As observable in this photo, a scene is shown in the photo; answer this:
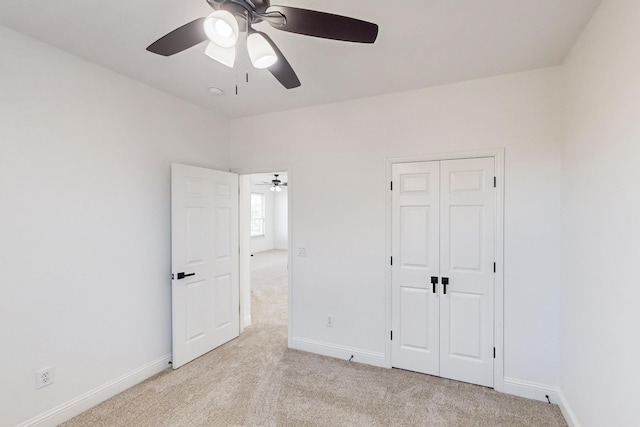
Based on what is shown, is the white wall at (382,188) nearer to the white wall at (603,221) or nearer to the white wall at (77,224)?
the white wall at (603,221)

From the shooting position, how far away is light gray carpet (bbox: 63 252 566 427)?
2.17 meters

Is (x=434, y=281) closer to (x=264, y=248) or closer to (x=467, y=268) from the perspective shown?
(x=467, y=268)

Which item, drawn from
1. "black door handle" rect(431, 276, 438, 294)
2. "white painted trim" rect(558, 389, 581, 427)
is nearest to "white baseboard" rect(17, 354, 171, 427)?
"black door handle" rect(431, 276, 438, 294)

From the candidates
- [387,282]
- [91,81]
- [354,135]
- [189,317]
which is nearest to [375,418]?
[387,282]

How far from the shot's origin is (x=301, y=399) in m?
2.42

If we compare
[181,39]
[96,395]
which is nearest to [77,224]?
[96,395]

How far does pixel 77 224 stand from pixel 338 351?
103 inches

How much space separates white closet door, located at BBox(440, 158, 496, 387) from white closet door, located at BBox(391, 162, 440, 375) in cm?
8

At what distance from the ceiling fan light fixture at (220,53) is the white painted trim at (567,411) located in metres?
3.11

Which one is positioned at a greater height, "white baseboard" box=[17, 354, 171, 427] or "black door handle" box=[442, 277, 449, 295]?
"black door handle" box=[442, 277, 449, 295]

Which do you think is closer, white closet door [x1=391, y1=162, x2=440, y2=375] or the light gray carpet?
the light gray carpet

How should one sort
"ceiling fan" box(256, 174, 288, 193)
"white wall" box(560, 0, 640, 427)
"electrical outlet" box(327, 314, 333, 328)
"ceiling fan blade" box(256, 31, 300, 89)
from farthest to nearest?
"ceiling fan" box(256, 174, 288, 193)
"electrical outlet" box(327, 314, 333, 328)
"ceiling fan blade" box(256, 31, 300, 89)
"white wall" box(560, 0, 640, 427)

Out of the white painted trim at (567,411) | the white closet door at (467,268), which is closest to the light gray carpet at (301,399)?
the white painted trim at (567,411)

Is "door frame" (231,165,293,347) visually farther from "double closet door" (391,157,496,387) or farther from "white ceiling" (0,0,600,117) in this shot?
"double closet door" (391,157,496,387)
